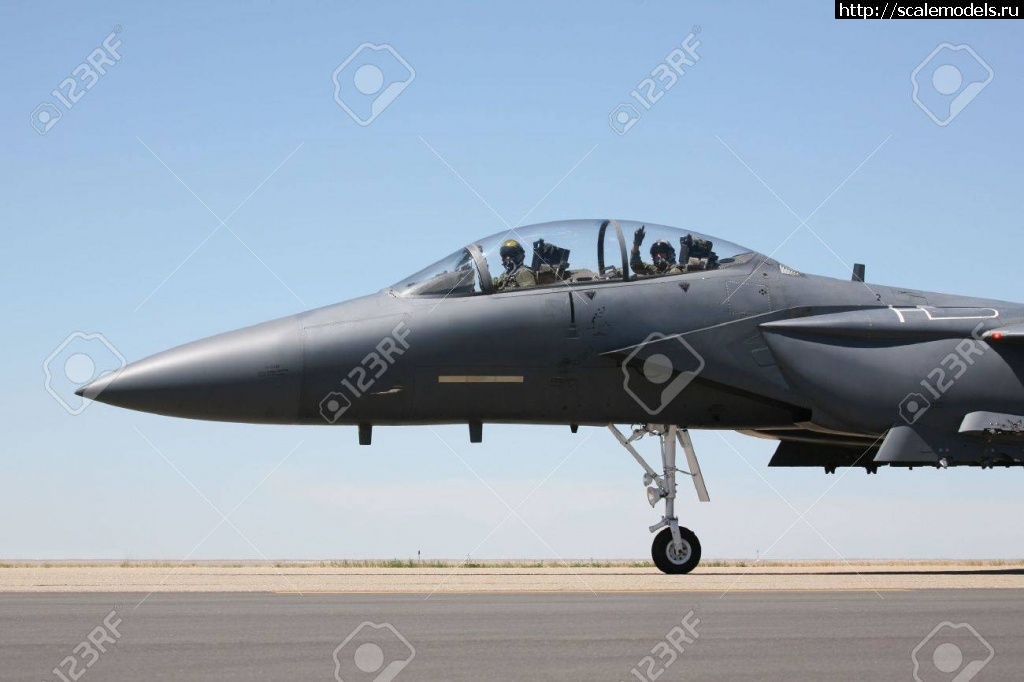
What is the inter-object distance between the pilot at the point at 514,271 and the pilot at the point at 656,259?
1.23 meters

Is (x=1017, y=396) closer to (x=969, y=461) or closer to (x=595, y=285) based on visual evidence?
(x=969, y=461)

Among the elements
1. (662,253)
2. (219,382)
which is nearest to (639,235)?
(662,253)

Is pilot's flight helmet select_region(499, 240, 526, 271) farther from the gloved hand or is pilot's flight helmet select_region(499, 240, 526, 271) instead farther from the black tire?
the black tire

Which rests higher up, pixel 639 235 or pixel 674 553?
pixel 639 235

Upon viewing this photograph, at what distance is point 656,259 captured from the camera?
14828 millimetres

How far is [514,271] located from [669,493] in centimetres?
315

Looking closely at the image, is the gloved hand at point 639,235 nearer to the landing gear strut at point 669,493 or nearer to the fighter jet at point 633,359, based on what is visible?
the fighter jet at point 633,359

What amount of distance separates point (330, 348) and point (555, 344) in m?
2.52

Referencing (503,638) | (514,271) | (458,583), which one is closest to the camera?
(503,638)

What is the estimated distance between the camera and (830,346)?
15.1 m

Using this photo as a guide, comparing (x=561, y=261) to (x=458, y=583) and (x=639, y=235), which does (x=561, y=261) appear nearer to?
(x=639, y=235)

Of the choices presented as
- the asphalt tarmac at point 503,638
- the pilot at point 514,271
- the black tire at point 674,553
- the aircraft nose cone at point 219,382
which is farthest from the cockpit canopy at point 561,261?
the asphalt tarmac at point 503,638

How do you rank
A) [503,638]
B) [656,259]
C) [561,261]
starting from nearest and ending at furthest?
[503,638]
[561,261]
[656,259]

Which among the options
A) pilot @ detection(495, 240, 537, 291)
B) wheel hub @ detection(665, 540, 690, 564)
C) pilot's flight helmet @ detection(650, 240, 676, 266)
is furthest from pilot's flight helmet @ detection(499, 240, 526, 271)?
wheel hub @ detection(665, 540, 690, 564)
